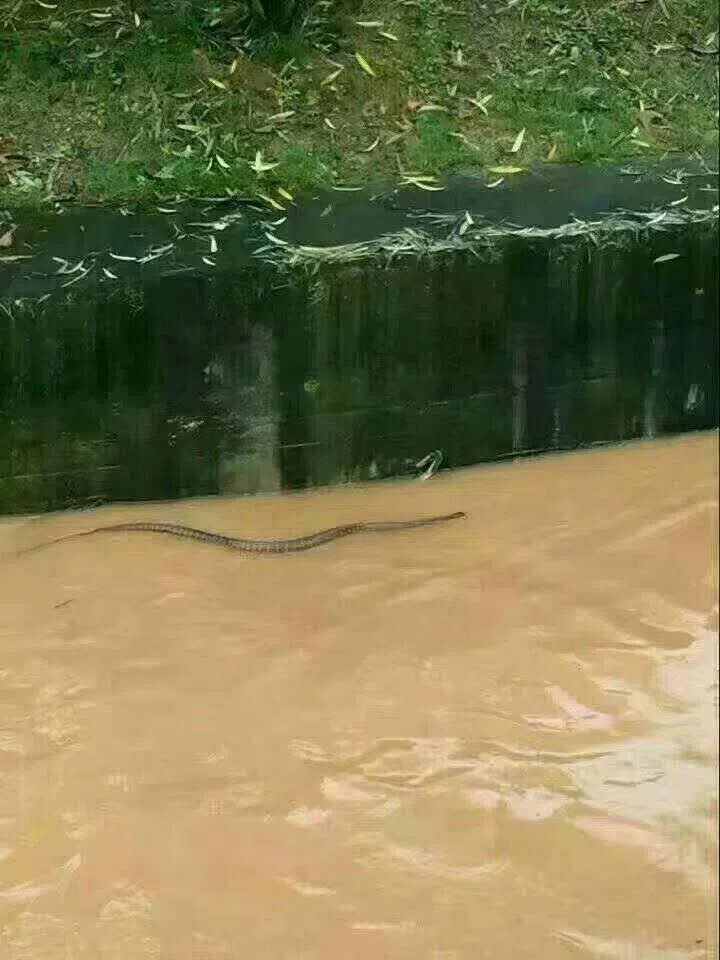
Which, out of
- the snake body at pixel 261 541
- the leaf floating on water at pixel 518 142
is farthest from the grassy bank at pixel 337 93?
the snake body at pixel 261 541

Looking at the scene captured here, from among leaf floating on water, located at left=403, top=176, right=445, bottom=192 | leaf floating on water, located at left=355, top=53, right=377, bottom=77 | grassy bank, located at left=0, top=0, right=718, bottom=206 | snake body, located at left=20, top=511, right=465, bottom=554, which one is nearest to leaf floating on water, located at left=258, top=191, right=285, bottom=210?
grassy bank, located at left=0, top=0, right=718, bottom=206

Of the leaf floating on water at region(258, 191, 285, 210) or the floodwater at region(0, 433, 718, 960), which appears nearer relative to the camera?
the floodwater at region(0, 433, 718, 960)

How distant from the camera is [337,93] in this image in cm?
400

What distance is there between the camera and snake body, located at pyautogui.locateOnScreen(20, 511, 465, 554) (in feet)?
12.4

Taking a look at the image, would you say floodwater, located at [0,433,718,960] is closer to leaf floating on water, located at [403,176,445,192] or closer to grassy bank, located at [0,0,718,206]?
leaf floating on water, located at [403,176,445,192]

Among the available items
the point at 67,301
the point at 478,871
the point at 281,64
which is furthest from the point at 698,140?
the point at 478,871

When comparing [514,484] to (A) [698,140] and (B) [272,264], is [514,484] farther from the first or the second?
(A) [698,140]

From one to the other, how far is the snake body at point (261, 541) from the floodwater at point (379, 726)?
0.04 m

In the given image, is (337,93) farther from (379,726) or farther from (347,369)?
(379,726)

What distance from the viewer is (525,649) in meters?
3.58

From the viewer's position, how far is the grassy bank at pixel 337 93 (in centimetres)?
380

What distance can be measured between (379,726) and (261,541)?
91cm

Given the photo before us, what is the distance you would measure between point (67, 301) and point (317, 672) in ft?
5.47

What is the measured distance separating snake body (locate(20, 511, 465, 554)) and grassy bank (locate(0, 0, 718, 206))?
4.28ft
